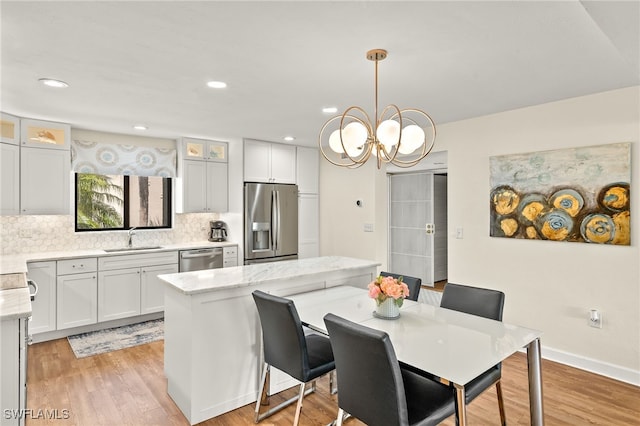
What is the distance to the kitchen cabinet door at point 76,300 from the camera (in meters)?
3.87

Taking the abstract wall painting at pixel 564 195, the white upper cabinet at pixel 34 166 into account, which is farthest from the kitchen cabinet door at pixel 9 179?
the abstract wall painting at pixel 564 195

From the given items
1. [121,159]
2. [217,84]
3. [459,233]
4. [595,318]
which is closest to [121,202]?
[121,159]

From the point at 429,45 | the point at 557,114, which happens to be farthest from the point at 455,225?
the point at 429,45

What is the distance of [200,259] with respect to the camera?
485cm

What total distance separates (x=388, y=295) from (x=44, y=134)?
4000 millimetres

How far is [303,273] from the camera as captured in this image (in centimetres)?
288

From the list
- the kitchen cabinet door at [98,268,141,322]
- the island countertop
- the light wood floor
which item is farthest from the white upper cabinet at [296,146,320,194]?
the light wood floor

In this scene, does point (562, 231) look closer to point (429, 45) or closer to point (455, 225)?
point (455, 225)

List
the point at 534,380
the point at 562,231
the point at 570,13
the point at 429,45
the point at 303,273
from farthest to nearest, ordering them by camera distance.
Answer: the point at 562,231 < the point at 303,273 < the point at 429,45 < the point at 534,380 < the point at 570,13

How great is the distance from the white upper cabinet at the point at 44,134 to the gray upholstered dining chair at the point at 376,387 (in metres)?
3.87

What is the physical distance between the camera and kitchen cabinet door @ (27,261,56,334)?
3697 millimetres

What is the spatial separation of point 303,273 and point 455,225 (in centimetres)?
207

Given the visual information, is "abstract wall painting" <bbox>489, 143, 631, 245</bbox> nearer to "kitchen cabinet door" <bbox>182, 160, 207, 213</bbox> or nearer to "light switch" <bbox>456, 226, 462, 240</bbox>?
"light switch" <bbox>456, 226, 462, 240</bbox>

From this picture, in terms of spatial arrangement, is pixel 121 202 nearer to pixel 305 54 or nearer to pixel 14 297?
pixel 14 297
